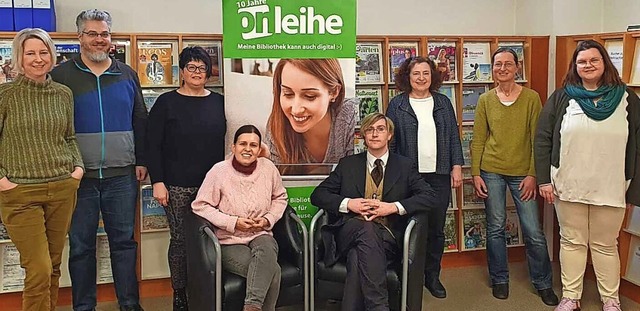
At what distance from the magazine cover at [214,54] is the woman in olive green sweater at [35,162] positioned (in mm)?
1074

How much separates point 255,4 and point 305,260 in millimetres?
1526

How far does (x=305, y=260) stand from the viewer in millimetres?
3484

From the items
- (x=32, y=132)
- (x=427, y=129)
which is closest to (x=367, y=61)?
(x=427, y=129)

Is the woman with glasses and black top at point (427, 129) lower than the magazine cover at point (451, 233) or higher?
higher

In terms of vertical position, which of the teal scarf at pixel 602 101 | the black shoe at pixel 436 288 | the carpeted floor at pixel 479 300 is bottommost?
the carpeted floor at pixel 479 300

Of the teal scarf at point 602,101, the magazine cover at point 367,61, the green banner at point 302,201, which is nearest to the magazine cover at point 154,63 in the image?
the green banner at point 302,201

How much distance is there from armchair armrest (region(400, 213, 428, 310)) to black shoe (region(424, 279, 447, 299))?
85cm

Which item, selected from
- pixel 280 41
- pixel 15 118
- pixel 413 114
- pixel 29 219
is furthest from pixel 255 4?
pixel 29 219

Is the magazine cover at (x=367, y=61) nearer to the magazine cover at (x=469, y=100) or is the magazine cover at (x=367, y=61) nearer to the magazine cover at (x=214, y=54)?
the magazine cover at (x=469, y=100)

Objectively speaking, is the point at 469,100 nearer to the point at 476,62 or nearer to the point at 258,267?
the point at 476,62

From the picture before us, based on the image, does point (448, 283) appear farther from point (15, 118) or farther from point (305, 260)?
point (15, 118)

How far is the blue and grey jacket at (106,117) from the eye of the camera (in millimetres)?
3613

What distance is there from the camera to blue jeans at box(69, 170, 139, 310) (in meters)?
3.72

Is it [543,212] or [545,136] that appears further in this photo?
[543,212]
